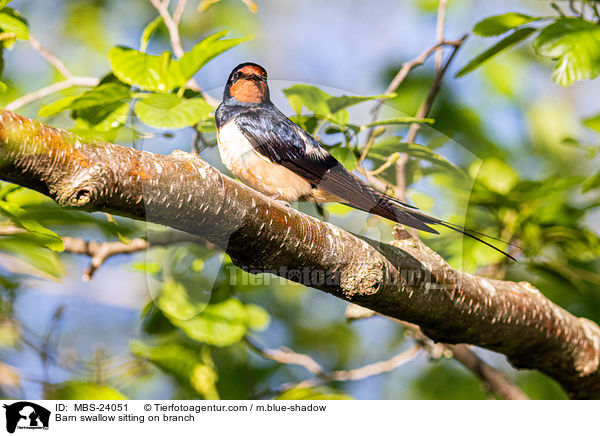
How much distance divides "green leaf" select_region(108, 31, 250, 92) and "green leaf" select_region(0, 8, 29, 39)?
14 cm

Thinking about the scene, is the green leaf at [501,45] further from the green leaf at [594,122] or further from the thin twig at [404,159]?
the green leaf at [594,122]

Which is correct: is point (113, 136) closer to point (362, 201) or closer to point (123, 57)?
point (123, 57)

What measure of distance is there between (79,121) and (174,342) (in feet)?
1.78

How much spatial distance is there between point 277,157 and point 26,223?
1.49 feet

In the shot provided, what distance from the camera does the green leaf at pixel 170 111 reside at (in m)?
0.86

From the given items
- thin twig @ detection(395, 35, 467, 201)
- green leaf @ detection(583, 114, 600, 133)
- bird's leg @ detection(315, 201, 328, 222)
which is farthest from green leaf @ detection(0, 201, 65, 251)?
green leaf @ detection(583, 114, 600, 133)

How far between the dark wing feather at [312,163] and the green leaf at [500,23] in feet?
1.31

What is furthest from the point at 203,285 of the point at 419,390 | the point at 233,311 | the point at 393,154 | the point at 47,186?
the point at 419,390

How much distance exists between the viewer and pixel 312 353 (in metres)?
1.71

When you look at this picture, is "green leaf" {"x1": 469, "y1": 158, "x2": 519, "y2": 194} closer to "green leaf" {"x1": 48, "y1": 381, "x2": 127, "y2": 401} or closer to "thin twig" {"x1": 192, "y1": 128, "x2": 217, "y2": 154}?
"thin twig" {"x1": 192, "y1": 128, "x2": 217, "y2": 154}

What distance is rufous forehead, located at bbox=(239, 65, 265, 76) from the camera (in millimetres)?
1035

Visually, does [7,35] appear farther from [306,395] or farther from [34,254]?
[306,395]
